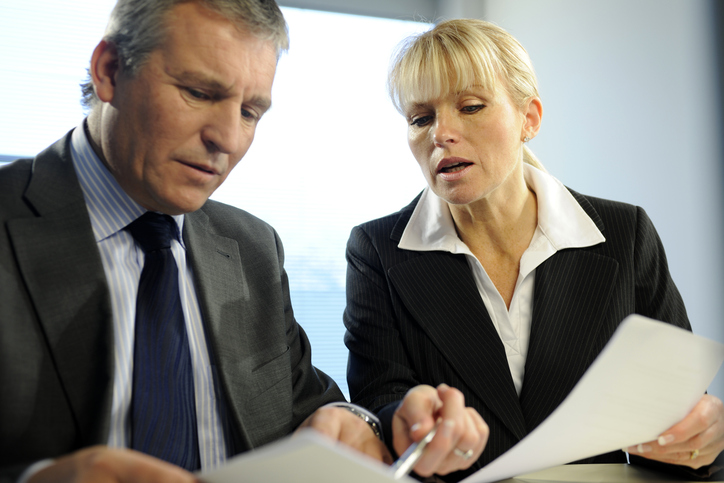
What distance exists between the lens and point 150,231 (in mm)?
1011

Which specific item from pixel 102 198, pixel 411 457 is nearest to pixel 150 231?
pixel 102 198

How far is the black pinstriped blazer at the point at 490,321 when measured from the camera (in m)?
1.25

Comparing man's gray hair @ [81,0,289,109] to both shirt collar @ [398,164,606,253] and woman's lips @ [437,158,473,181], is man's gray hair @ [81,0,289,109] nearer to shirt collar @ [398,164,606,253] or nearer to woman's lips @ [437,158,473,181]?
woman's lips @ [437,158,473,181]

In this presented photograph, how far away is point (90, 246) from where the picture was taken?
3.01 ft

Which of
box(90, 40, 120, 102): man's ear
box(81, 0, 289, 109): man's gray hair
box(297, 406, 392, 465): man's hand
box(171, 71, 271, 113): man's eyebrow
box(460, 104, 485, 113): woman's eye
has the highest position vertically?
box(81, 0, 289, 109): man's gray hair

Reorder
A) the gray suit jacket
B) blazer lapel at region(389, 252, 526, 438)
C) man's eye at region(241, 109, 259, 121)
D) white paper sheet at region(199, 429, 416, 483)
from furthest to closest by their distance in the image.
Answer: blazer lapel at region(389, 252, 526, 438)
man's eye at region(241, 109, 259, 121)
the gray suit jacket
white paper sheet at region(199, 429, 416, 483)

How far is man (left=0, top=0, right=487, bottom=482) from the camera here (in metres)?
0.83

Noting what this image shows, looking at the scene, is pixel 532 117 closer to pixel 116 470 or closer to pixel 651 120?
pixel 651 120

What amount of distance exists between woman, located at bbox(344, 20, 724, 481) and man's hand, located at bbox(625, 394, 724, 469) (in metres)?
0.29

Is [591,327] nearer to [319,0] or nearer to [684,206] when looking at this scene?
[684,206]

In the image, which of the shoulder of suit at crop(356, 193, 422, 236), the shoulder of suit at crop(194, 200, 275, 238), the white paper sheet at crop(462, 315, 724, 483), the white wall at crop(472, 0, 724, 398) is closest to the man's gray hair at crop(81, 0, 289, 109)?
the shoulder of suit at crop(194, 200, 275, 238)

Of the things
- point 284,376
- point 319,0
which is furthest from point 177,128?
point 319,0

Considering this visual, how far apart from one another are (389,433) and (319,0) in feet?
10.9

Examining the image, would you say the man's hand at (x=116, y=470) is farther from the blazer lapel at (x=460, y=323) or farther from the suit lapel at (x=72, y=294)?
the blazer lapel at (x=460, y=323)
